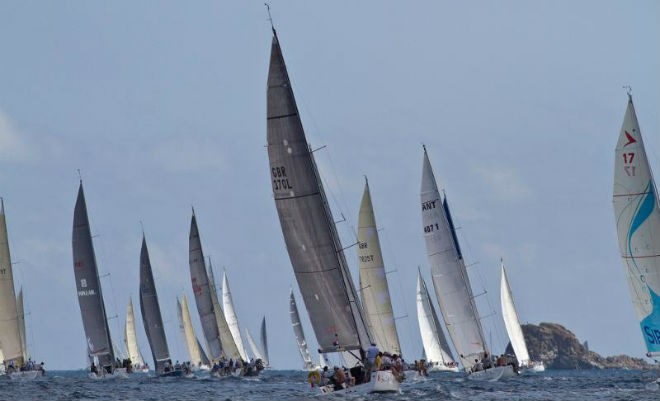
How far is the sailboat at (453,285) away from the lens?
62938 millimetres

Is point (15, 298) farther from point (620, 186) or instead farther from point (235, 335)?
point (620, 186)

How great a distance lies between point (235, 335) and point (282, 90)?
5896 centimetres

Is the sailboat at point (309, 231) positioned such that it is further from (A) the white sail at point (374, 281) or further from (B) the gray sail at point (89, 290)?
(B) the gray sail at point (89, 290)

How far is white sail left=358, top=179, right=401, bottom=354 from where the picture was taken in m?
64.4

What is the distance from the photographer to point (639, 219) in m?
45.7

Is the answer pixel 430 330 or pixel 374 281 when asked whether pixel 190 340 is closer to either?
pixel 430 330

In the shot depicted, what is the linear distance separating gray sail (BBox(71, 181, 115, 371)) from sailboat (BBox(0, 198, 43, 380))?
3901 millimetres

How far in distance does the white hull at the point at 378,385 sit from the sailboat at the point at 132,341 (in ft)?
265

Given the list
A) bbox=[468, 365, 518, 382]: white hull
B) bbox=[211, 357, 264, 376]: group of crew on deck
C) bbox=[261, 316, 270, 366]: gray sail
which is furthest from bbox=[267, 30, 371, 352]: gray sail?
bbox=[261, 316, 270, 366]: gray sail

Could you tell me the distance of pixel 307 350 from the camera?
116 metres

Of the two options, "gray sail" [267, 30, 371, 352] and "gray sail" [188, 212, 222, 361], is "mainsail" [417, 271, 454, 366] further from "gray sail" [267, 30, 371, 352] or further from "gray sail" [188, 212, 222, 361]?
"gray sail" [267, 30, 371, 352]

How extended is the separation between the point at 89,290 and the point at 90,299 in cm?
55

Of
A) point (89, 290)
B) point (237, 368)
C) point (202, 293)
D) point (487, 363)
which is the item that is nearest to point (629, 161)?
point (487, 363)

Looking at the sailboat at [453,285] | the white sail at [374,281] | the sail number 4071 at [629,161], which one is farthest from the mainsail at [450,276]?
the sail number 4071 at [629,161]
